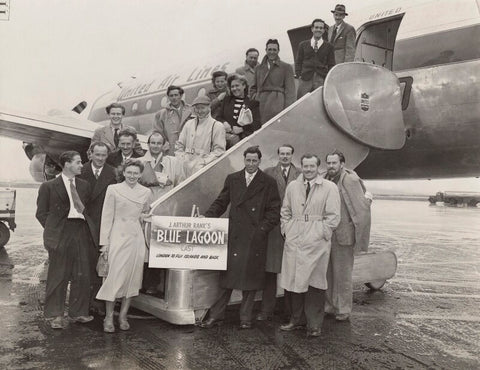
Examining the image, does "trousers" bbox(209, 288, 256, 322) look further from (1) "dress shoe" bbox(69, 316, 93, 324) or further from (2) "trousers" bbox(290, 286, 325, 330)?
(1) "dress shoe" bbox(69, 316, 93, 324)

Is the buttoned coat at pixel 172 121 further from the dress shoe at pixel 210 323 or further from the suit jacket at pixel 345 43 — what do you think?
the dress shoe at pixel 210 323

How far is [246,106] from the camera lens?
18.9 ft

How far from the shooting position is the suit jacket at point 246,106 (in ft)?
19.0

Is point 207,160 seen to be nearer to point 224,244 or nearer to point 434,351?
point 224,244

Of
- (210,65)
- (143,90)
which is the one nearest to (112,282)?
(210,65)

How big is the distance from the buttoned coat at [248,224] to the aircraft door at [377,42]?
16.5 feet

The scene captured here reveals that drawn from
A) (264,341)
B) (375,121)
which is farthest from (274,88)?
(264,341)

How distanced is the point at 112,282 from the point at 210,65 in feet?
29.0

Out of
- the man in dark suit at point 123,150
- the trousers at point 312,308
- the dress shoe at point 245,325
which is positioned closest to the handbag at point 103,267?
the man in dark suit at point 123,150

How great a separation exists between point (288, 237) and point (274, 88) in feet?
7.98

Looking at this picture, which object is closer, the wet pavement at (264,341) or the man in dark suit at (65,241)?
the wet pavement at (264,341)

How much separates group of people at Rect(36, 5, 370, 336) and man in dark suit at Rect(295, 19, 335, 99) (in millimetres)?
1657

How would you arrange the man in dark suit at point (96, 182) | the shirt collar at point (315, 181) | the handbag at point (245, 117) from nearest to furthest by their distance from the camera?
the shirt collar at point (315, 181) < the man in dark suit at point (96, 182) < the handbag at point (245, 117)

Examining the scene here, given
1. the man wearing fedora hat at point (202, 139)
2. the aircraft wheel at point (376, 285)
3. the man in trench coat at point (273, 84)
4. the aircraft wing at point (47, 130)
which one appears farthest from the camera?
the aircraft wing at point (47, 130)
